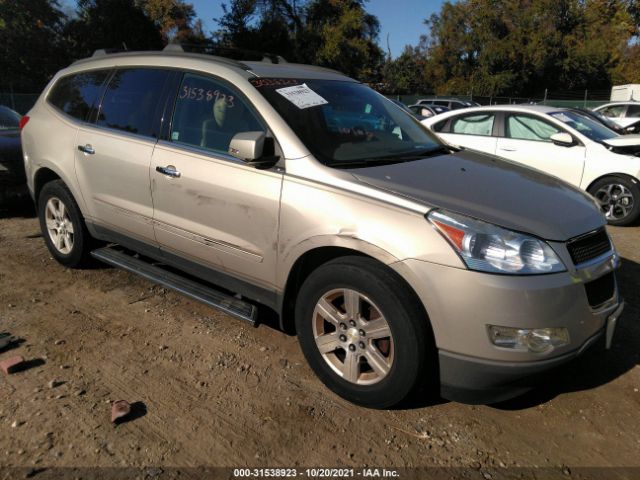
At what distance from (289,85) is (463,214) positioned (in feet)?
5.07

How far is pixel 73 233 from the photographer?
183 inches

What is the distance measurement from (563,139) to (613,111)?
39.3ft

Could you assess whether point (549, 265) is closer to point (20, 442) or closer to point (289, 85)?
point (289, 85)

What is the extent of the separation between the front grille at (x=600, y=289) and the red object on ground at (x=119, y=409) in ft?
7.95

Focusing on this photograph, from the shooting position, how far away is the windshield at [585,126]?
7398 mm

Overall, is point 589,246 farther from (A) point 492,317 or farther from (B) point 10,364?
(B) point 10,364

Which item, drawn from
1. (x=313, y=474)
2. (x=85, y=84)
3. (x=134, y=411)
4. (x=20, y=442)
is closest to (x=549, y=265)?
(x=313, y=474)

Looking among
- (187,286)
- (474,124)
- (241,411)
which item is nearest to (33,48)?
(474,124)

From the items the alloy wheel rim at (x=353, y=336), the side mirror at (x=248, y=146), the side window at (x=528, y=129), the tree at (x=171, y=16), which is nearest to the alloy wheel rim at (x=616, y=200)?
the side window at (x=528, y=129)

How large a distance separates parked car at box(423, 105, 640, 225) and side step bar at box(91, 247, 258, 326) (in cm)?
563

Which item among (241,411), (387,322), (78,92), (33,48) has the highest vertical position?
(33,48)

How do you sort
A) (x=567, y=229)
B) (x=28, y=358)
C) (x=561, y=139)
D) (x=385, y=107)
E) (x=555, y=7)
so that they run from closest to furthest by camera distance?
1. (x=567, y=229)
2. (x=28, y=358)
3. (x=385, y=107)
4. (x=561, y=139)
5. (x=555, y=7)

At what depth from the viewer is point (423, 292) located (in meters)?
2.50

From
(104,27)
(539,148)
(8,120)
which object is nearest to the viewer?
(539,148)
